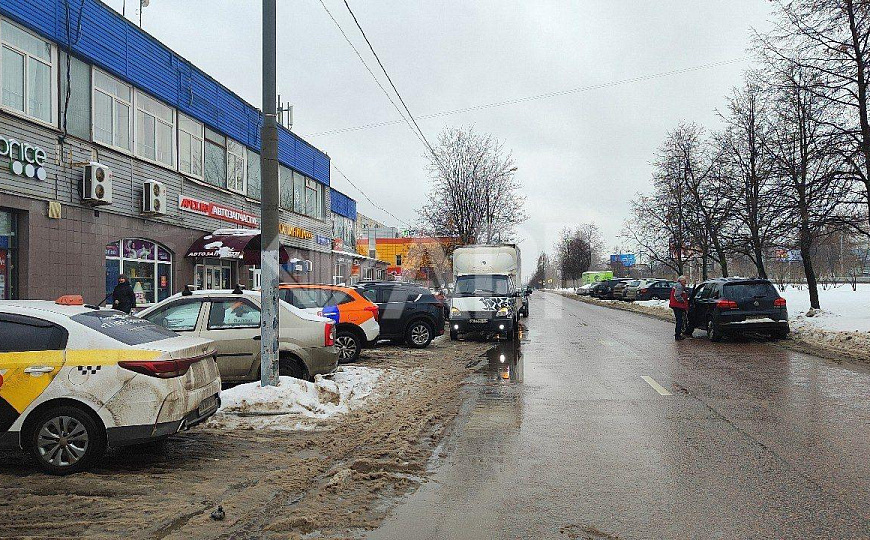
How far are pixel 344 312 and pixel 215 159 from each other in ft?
40.8

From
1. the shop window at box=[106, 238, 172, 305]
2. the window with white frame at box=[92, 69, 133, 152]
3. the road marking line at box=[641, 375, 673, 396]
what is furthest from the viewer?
the shop window at box=[106, 238, 172, 305]

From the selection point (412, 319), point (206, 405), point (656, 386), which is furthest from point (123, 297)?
point (656, 386)

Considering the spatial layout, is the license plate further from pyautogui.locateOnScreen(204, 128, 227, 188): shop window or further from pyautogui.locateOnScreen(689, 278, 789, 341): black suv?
pyautogui.locateOnScreen(204, 128, 227, 188): shop window

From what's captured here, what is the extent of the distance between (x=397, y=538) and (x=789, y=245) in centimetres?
2433

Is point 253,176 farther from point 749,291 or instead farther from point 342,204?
point 749,291

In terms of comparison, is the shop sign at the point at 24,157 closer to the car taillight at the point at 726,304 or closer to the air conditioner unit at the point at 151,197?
the air conditioner unit at the point at 151,197

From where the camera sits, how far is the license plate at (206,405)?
252 inches

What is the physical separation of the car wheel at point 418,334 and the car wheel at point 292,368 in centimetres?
730

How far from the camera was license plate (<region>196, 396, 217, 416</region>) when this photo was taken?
6.40 meters

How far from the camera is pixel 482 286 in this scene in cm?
1925

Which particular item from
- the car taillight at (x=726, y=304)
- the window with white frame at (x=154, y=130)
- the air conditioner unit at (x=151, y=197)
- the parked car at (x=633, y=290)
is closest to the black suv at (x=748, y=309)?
the car taillight at (x=726, y=304)

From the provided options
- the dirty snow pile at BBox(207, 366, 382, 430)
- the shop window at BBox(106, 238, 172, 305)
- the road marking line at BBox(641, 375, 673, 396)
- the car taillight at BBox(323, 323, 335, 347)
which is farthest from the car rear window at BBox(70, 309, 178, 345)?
the shop window at BBox(106, 238, 172, 305)

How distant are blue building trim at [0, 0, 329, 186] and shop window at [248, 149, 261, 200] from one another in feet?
1.50

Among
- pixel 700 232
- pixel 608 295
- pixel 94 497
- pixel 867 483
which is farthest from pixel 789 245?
pixel 608 295
